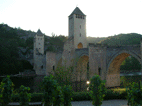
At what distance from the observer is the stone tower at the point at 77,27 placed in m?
28.4

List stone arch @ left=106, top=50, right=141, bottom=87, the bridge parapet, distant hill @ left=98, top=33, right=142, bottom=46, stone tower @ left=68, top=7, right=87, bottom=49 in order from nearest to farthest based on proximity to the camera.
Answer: stone arch @ left=106, top=50, right=141, bottom=87, the bridge parapet, stone tower @ left=68, top=7, right=87, bottom=49, distant hill @ left=98, top=33, right=142, bottom=46

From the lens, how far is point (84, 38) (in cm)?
2983

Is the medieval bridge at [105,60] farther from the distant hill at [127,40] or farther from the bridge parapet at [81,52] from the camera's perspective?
the distant hill at [127,40]

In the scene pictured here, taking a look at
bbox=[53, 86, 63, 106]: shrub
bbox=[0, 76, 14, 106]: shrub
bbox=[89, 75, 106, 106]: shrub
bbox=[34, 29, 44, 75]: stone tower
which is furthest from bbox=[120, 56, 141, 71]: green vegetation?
bbox=[0, 76, 14, 106]: shrub

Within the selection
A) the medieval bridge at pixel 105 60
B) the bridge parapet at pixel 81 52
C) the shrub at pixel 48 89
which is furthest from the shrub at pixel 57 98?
the bridge parapet at pixel 81 52

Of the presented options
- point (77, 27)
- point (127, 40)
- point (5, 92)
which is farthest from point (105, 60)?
point (127, 40)

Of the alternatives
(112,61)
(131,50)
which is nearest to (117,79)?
(112,61)

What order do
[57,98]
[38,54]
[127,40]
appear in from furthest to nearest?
[127,40]
[38,54]
[57,98]

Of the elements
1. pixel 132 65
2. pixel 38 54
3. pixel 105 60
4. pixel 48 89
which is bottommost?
pixel 48 89

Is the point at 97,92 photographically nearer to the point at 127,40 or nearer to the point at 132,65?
the point at 132,65

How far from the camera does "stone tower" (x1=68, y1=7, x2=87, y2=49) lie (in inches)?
1118

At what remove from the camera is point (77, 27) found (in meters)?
28.7

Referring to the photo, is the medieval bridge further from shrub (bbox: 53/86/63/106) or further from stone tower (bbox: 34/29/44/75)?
stone tower (bbox: 34/29/44/75)

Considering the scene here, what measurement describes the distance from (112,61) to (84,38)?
401 inches
